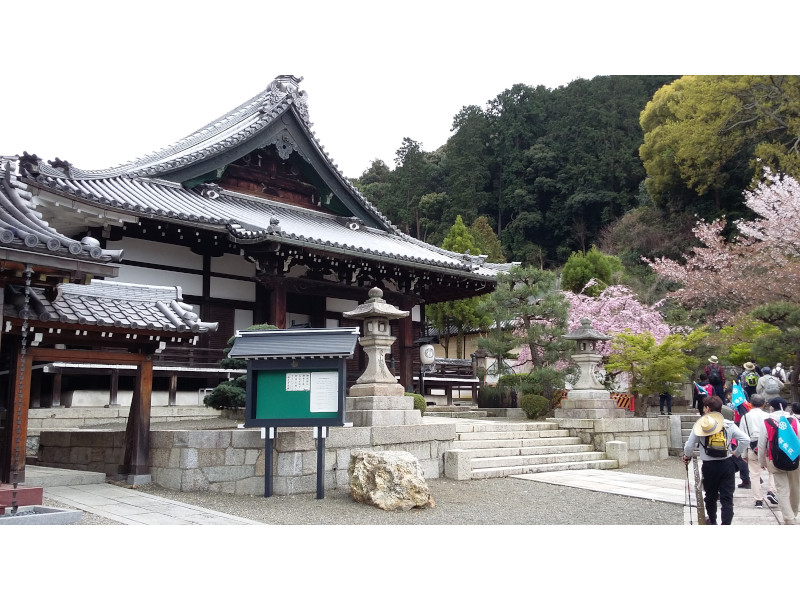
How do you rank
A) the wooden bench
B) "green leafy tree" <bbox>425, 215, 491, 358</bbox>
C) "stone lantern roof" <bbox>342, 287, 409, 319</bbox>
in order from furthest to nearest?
"green leafy tree" <bbox>425, 215, 491, 358</bbox> < the wooden bench < "stone lantern roof" <bbox>342, 287, 409, 319</bbox>

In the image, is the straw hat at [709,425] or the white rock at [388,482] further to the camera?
the white rock at [388,482]

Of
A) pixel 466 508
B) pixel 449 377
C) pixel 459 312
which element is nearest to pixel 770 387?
pixel 466 508

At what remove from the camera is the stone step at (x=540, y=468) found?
10371 millimetres

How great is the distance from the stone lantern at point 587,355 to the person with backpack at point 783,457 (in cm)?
677

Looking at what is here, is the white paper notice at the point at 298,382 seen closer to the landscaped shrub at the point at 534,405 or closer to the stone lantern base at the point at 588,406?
the stone lantern base at the point at 588,406

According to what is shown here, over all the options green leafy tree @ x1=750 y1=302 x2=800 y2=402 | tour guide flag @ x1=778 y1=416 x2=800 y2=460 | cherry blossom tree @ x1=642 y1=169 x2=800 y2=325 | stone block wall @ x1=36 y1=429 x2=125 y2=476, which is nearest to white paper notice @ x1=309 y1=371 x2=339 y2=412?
stone block wall @ x1=36 y1=429 x2=125 y2=476

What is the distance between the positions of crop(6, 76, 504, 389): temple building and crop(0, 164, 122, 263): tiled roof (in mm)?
2749

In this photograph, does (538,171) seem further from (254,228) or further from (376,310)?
(376,310)

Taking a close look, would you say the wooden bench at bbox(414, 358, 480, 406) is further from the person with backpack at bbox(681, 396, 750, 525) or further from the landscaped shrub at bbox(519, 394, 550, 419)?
the person with backpack at bbox(681, 396, 750, 525)

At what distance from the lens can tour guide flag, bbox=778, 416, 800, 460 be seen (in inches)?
265

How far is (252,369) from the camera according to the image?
8.27 m

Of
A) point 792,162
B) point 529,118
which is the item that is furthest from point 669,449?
point 529,118

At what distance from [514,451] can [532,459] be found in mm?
438

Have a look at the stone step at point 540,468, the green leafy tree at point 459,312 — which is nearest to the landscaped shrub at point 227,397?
the stone step at point 540,468
